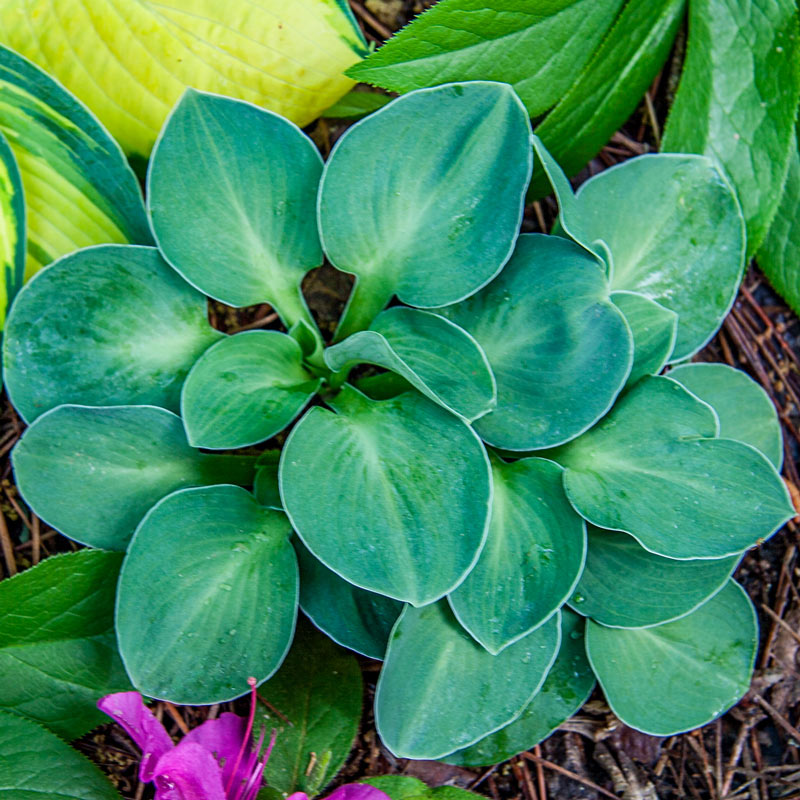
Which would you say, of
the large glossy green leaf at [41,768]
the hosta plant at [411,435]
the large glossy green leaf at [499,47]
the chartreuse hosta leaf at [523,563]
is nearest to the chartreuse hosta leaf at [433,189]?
the hosta plant at [411,435]

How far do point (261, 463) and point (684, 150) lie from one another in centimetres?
71

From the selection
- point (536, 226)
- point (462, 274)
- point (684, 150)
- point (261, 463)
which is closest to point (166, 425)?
point (261, 463)

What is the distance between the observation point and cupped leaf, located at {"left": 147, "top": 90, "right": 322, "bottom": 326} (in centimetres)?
87

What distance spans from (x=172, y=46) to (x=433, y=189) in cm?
41

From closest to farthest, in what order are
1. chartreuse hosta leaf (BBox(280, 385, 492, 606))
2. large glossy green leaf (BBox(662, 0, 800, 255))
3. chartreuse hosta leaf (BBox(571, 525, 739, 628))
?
chartreuse hosta leaf (BBox(280, 385, 492, 606)) → chartreuse hosta leaf (BBox(571, 525, 739, 628)) → large glossy green leaf (BBox(662, 0, 800, 255))

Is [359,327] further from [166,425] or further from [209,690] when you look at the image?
[209,690]

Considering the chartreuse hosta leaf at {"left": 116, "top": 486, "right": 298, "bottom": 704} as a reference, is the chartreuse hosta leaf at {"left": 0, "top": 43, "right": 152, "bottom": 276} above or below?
above

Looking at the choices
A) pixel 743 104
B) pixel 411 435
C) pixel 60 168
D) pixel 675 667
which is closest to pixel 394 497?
pixel 411 435

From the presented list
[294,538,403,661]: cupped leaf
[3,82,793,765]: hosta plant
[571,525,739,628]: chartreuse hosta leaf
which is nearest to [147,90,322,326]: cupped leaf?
[3,82,793,765]: hosta plant

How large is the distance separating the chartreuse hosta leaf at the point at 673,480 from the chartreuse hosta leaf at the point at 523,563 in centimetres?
3

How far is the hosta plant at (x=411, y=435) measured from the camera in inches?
32.7

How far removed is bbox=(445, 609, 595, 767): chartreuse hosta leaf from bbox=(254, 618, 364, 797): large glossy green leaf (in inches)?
5.5

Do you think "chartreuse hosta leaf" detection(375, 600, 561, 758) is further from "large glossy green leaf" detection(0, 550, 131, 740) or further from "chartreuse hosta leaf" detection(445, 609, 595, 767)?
"large glossy green leaf" detection(0, 550, 131, 740)

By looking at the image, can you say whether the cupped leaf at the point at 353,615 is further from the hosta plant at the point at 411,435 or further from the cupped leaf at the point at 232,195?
the cupped leaf at the point at 232,195
